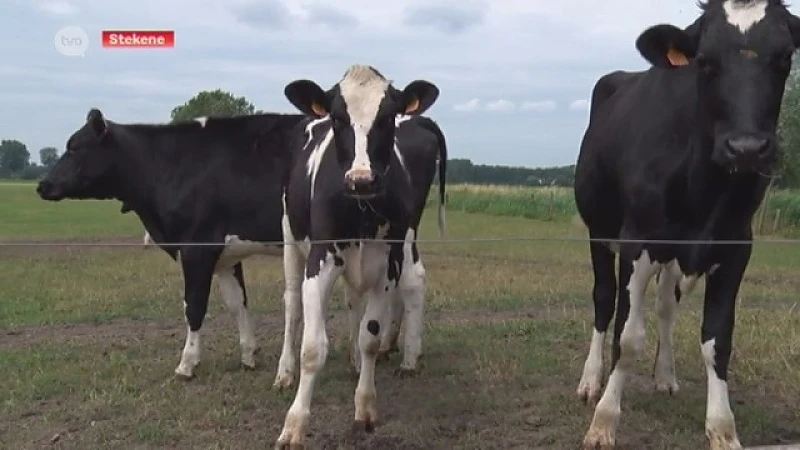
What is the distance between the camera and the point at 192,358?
24.3ft

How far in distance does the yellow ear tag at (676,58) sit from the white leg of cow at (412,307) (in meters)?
3.00

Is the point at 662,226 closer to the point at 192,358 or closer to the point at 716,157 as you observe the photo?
the point at 716,157

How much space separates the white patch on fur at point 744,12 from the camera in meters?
4.76

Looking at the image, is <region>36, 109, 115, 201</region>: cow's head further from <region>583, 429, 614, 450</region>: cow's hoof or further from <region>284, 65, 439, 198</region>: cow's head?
<region>583, 429, 614, 450</region>: cow's hoof

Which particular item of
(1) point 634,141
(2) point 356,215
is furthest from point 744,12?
(2) point 356,215

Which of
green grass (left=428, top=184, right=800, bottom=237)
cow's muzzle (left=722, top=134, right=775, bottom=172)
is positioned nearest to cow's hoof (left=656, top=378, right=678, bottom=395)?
cow's muzzle (left=722, top=134, right=775, bottom=172)

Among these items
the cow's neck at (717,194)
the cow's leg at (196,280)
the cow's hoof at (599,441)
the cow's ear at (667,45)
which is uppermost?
the cow's ear at (667,45)

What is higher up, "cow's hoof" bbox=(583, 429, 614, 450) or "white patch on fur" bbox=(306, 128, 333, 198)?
"white patch on fur" bbox=(306, 128, 333, 198)

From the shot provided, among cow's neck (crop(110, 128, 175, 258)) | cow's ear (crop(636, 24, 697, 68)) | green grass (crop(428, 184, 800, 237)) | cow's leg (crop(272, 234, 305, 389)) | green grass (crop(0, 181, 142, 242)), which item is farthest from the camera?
green grass (crop(428, 184, 800, 237))

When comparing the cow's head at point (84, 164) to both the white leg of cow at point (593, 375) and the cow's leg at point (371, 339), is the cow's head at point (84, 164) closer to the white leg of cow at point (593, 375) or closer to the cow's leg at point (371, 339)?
the cow's leg at point (371, 339)

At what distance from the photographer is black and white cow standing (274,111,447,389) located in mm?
7305

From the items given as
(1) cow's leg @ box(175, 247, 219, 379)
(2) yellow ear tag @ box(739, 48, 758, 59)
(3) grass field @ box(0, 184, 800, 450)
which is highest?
(2) yellow ear tag @ box(739, 48, 758, 59)

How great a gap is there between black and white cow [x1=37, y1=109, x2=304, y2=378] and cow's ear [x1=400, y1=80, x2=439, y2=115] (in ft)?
6.33

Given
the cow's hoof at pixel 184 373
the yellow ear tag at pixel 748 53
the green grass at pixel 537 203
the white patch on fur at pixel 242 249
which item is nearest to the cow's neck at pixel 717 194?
the yellow ear tag at pixel 748 53
